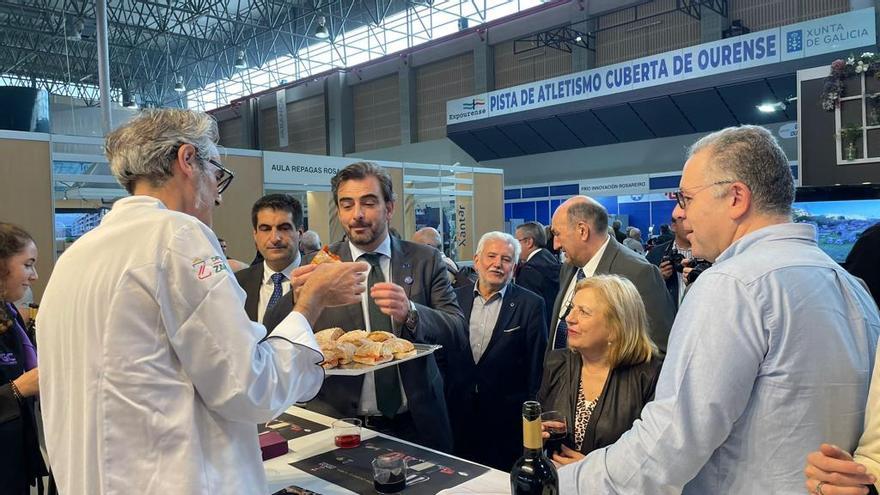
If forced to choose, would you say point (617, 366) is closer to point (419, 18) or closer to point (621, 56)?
point (621, 56)

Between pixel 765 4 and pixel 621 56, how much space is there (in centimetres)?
332

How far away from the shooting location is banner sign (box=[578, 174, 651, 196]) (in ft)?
48.5

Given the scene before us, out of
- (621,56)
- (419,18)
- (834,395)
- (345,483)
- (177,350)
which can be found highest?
(419,18)

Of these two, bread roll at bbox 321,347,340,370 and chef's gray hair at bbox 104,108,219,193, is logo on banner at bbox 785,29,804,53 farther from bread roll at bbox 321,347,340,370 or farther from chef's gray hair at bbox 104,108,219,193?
chef's gray hair at bbox 104,108,219,193

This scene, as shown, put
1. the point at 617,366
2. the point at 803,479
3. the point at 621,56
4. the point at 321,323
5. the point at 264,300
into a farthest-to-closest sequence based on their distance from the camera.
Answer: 1. the point at 621,56
2. the point at 264,300
3. the point at 321,323
4. the point at 617,366
5. the point at 803,479

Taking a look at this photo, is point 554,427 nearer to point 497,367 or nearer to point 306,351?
point 306,351

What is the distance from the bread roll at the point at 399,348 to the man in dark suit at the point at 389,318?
0.08 m

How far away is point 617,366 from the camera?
7.37 ft

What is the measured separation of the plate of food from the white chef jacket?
550 millimetres

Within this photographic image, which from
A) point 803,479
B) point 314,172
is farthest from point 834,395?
point 314,172

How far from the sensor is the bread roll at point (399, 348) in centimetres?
193

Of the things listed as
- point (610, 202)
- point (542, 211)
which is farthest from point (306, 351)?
point (542, 211)

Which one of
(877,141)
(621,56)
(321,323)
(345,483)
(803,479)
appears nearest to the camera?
(803,479)

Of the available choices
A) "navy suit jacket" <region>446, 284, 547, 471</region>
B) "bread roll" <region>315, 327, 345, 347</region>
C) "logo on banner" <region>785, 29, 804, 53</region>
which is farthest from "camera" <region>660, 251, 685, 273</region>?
"logo on banner" <region>785, 29, 804, 53</region>
